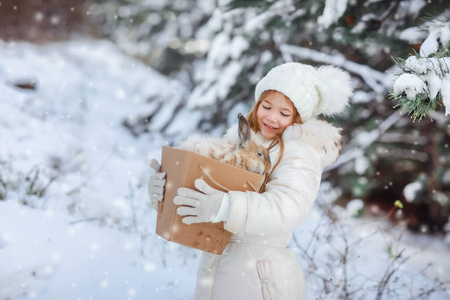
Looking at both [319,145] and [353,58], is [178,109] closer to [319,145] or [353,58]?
[353,58]

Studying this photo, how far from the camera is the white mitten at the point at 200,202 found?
4.44 feet

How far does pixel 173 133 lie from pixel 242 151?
3.16m

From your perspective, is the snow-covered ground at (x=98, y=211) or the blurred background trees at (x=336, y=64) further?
the blurred background trees at (x=336, y=64)

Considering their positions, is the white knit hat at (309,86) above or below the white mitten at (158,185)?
above

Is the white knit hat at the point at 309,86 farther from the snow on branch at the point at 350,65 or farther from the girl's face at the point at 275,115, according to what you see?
the snow on branch at the point at 350,65

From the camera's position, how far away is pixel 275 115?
1.75 metres

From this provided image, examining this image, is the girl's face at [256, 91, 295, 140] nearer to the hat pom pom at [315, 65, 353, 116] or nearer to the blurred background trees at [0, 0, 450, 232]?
the hat pom pom at [315, 65, 353, 116]

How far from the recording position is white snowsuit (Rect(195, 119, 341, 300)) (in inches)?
54.8

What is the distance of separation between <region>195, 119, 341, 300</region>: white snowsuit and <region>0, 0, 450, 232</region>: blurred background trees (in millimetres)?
1567

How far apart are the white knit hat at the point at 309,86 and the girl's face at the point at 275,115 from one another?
0.04 m

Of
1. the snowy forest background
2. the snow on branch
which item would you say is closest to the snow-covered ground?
the snowy forest background

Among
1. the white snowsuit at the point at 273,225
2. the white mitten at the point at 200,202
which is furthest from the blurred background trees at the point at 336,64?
the white mitten at the point at 200,202

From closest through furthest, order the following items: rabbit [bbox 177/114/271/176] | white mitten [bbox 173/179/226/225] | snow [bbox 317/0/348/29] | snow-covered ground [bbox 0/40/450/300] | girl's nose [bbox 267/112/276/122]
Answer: white mitten [bbox 173/179/226/225] < rabbit [bbox 177/114/271/176] < girl's nose [bbox 267/112/276/122] < snow-covered ground [bbox 0/40/450/300] < snow [bbox 317/0/348/29]

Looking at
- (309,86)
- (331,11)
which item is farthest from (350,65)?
(309,86)
